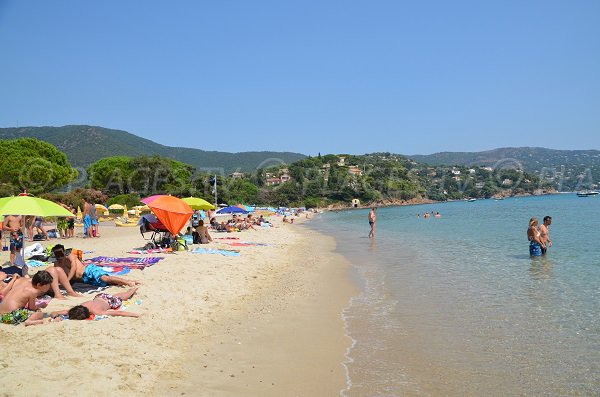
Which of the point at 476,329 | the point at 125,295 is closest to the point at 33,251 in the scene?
the point at 125,295

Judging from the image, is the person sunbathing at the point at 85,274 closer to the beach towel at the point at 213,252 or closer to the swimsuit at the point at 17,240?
the swimsuit at the point at 17,240

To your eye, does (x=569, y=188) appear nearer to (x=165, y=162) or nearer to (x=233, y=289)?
(x=165, y=162)

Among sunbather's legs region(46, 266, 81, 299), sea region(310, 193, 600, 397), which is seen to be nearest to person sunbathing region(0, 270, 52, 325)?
sunbather's legs region(46, 266, 81, 299)

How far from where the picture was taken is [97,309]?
599 cm

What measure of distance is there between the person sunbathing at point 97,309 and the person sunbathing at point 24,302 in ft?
0.90

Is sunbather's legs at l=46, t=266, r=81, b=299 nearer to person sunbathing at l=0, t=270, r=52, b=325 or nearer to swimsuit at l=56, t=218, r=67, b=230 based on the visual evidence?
person sunbathing at l=0, t=270, r=52, b=325

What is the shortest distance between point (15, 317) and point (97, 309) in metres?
0.93

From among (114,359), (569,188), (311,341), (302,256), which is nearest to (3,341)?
(114,359)

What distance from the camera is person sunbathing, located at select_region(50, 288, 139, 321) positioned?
568 cm

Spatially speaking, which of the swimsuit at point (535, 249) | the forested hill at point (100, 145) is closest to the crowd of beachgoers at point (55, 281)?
the swimsuit at point (535, 249)

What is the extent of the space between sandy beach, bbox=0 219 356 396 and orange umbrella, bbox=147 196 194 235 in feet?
10.6

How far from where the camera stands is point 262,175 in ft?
334

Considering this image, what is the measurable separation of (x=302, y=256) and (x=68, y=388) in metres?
11.9

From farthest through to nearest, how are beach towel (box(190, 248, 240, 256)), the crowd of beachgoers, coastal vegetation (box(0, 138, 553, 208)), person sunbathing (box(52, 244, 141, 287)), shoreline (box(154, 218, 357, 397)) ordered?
coastal vegetation (box(0, 138, 553, 208)) → beach towel (box(190, 248, 240, 256)) → person sunbathing (box(52, 244, 141, 287)) → the crowd of beachgoers → shoreline (box(154, 218, 357, 397))
